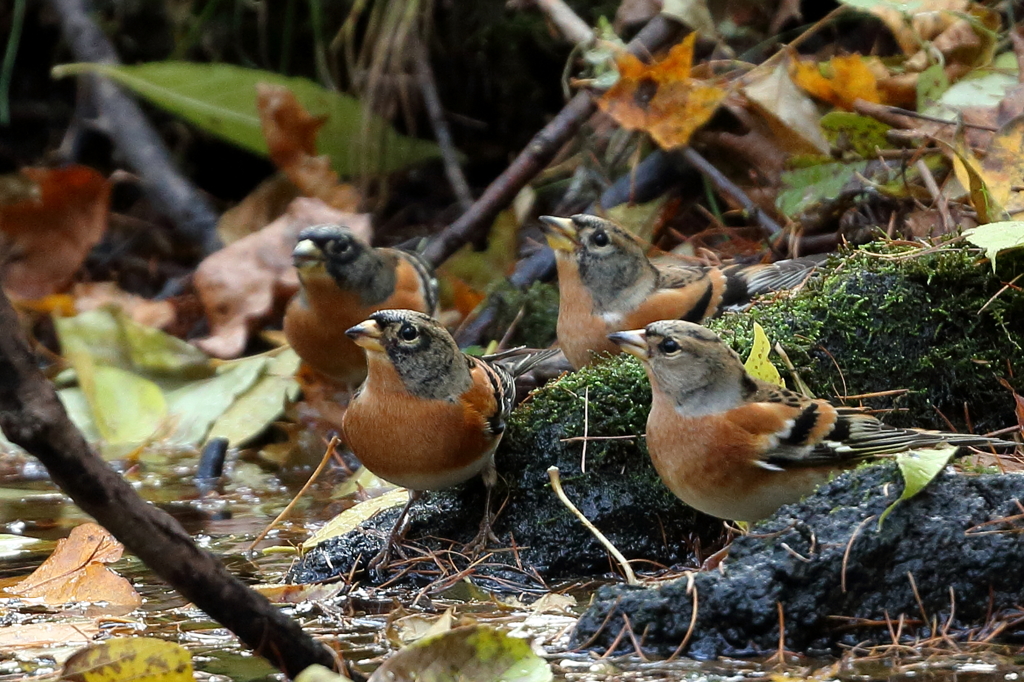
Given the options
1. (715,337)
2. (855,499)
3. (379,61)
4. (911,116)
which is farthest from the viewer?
(379,61)

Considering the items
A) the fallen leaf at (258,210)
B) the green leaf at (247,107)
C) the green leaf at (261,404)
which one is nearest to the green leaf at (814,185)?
the green leaf at (261,404)

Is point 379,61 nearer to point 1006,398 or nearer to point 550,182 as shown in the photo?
point 550,182

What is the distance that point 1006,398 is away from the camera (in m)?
4.59

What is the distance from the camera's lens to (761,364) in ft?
14.0

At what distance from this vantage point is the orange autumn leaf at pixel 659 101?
21.0 feet

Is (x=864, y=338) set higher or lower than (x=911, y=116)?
lower

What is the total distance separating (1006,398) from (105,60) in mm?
6147

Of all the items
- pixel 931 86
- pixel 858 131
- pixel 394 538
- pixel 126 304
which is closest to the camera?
pixel 394 538

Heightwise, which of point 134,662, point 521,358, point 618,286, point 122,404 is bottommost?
point 122,404

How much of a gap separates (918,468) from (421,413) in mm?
1658

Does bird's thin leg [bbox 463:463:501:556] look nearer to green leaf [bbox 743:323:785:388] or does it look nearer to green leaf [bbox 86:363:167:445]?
Result: green leaf [bbox 743:323:785:388]

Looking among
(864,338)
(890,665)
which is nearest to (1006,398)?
(864,338)

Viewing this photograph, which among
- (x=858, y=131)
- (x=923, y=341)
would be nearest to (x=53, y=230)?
(x=858, y=131)

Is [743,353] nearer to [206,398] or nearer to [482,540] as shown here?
[482,540]
